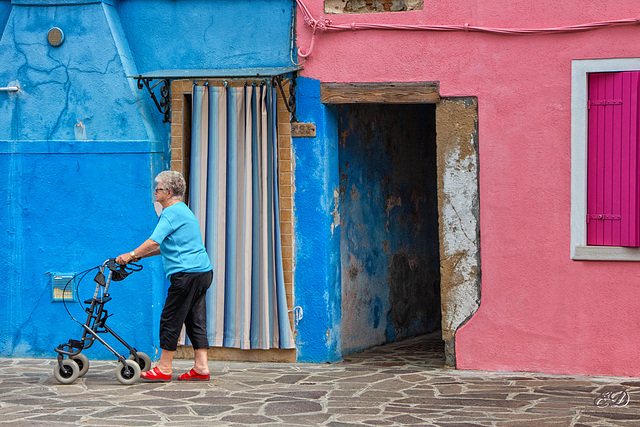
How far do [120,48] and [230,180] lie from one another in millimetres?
1653

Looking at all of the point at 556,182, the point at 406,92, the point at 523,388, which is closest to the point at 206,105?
the point at 406,92

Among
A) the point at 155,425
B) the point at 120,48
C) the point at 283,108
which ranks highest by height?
the point at 120,48

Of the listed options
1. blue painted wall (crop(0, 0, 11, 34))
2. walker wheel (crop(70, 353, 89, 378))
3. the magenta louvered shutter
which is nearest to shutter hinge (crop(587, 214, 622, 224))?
the magenta louvered shutter

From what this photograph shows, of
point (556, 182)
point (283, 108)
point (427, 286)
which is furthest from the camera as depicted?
point (427, 286)

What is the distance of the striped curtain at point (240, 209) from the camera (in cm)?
870

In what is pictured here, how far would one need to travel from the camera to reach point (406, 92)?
839 centimetres

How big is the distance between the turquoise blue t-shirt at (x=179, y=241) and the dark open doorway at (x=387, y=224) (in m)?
1.84

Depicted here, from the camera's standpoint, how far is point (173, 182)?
7746mm

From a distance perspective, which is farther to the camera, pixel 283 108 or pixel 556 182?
pixel 283 108

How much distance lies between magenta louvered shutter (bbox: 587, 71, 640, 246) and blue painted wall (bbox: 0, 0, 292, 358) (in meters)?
2.87

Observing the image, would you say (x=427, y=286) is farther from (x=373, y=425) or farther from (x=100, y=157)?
(x=373, y=425)

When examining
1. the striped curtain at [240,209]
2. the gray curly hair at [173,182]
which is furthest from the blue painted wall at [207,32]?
the gray curly hair at [173,182]

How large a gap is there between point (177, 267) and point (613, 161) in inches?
149

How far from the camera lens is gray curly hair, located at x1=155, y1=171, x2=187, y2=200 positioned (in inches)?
304
